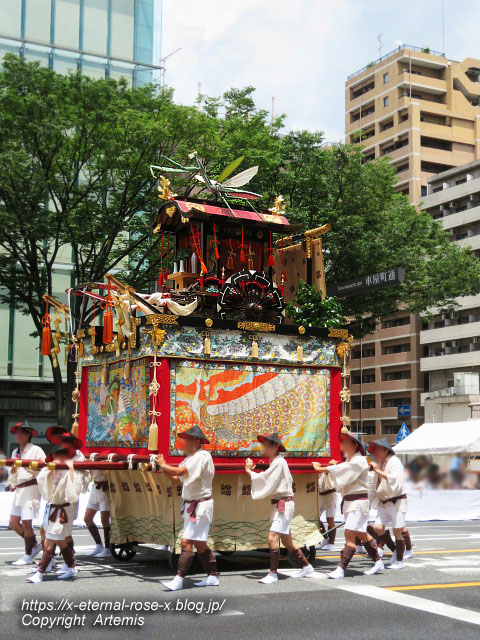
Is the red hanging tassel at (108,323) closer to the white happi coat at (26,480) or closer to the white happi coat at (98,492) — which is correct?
the white happi coat at (26,480)

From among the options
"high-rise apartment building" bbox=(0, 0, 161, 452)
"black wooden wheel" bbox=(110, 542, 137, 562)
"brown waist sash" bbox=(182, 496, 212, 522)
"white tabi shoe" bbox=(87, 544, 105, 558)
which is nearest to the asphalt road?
"black wooden wheel" bbox=(110, 542, 137, 562)

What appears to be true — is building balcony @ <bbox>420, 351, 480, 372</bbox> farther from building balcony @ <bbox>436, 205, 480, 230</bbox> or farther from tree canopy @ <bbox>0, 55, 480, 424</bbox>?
tree canopy @ <bbox>0, 55, 480, 424</bbox>

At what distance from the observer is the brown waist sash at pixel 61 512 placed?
10.1 m

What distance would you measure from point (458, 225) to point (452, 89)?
56.3ft

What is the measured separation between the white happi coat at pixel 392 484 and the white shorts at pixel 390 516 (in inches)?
1.0

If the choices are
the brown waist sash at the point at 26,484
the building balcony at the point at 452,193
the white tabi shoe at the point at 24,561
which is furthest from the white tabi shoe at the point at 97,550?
the building balcony at the point at 452,193

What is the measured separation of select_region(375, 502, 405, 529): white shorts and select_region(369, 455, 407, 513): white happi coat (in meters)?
0.03

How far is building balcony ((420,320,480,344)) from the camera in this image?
6009 centimetres

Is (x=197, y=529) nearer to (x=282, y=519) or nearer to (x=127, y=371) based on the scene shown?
(x=282, y=519)

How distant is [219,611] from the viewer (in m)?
8.34

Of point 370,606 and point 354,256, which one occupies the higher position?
point 354,256

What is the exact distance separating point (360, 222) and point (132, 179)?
6841mm

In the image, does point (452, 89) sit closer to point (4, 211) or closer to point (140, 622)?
point (4, 211)

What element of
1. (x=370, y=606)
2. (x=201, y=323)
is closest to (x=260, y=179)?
(x=201, y=323)
